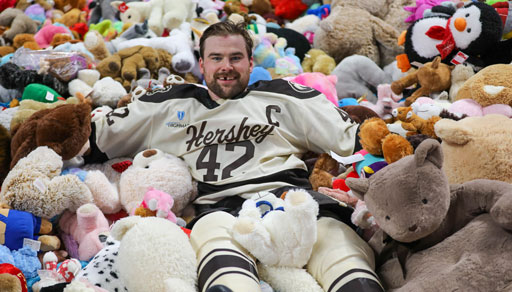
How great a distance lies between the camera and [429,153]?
1221 millimetres

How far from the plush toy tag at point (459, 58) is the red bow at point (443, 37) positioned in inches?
2.0

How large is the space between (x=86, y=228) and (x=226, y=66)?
0.76 meters

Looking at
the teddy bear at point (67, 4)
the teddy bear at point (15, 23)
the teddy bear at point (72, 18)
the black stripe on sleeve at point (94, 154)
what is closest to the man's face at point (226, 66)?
the black stripe on sleeve at point (94, 154)

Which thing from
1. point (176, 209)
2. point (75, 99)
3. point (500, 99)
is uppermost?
point (500, 99)

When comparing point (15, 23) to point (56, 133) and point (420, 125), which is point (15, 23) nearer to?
point (56, 133)

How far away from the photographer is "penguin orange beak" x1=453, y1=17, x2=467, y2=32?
7.51 feet

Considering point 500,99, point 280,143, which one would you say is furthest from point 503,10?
point 280,143

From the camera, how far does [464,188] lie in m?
1.27

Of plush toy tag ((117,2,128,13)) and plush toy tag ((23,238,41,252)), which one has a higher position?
plush toy tag ((117,2,128,13))

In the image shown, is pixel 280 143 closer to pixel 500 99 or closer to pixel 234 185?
pixel 234 185

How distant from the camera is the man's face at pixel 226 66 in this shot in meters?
1.94

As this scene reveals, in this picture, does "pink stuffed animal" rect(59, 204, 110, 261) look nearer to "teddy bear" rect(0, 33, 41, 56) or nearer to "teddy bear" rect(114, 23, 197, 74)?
"teddy bear" rect(114, 23, 197, 74)

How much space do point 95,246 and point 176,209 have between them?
1.07ft

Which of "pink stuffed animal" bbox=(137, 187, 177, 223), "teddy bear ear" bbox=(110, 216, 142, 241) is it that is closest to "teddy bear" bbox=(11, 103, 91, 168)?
"pink stuffed animal" bbox=(137, 187, 177, 223)
